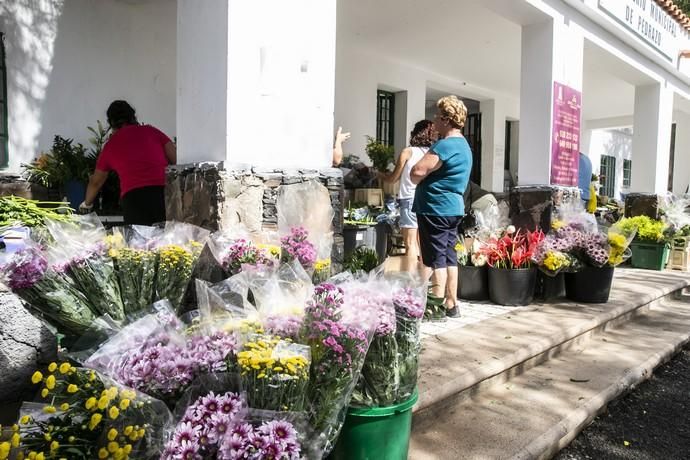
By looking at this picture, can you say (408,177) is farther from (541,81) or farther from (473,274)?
(541,81)

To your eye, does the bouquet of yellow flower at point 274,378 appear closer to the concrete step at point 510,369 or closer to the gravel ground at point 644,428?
the concrete step at point 510,369

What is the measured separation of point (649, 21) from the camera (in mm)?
6973

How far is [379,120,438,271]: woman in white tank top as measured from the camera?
14.9 feet

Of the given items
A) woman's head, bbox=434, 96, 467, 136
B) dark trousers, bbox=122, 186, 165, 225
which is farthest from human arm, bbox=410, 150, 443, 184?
dark trousers, bbox=122, 186, 165, 225

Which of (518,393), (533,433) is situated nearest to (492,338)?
(518,393)

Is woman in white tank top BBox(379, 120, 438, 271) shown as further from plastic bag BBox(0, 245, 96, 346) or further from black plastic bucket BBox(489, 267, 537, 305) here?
plastic bag BBox(0, 245, 96, 346)

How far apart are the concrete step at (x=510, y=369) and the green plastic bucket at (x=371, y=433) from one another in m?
0.52

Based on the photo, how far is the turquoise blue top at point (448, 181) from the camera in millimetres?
3730

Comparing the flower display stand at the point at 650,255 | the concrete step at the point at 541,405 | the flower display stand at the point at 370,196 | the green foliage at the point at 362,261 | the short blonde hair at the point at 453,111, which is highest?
the short blonde hair at the point at 453,111

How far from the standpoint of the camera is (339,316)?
165cm

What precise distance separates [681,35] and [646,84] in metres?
1.20

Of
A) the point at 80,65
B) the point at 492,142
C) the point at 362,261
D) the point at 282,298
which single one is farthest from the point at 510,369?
the point at 492,142

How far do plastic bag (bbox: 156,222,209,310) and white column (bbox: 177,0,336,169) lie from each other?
778 mm

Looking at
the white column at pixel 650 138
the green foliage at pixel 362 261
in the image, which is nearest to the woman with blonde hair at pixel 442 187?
the green foliage at pixel 362 261
